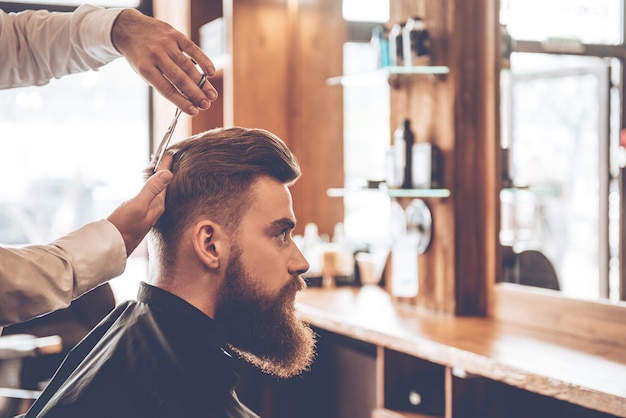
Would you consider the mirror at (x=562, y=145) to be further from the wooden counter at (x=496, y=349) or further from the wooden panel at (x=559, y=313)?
the wooden counter at (x=496, y=349)

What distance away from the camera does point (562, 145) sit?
3.39 metres

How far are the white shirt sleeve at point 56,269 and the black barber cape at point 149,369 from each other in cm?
25

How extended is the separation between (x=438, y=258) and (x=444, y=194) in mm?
259

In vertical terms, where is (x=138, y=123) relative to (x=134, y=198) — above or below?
above

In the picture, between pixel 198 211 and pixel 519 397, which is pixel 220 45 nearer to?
pixel 519 397

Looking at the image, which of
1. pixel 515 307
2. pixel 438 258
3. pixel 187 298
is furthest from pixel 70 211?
pixel 187 298

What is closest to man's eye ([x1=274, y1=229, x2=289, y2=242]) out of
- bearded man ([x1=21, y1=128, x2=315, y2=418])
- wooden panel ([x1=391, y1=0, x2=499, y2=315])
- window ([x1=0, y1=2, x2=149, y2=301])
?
bearded man ([x1=21, y1=128, x2=315, y2=418])

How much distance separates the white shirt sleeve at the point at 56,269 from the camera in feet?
3.87

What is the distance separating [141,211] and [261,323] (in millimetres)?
452

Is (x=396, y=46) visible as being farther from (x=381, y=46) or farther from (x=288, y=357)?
(x=288, y=357)

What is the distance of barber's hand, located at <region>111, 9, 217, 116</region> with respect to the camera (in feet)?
4.32

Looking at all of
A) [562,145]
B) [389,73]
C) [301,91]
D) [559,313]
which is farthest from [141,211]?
[301,91]


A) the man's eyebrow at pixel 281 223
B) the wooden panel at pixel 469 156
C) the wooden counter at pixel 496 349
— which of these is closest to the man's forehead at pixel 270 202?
the man's eyebrow at pixel 281 223

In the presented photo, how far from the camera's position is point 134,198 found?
4.67 feet
